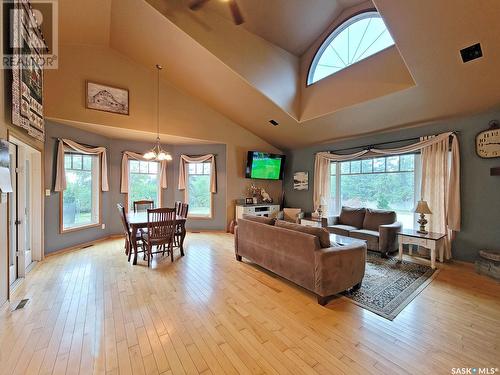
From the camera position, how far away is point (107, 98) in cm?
471

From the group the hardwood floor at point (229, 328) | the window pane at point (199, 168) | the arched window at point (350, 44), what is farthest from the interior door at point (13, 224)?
the arched window at point (350, 44)

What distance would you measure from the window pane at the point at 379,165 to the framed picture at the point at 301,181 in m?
1.94

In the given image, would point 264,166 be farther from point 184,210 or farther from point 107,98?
point 107,98

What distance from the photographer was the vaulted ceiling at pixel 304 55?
2.70 m

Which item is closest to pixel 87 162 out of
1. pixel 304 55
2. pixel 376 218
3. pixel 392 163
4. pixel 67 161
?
pixel 67 161

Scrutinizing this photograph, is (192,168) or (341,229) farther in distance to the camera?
(192,168)

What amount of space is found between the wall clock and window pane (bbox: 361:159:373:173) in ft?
6.06

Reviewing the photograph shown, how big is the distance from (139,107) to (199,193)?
2.79 metres

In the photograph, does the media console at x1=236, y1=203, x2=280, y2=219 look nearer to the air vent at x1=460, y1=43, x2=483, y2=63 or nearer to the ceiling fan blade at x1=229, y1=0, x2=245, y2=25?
the ceiling fan blade at x1=229, y1=0, x2=245, y2=25

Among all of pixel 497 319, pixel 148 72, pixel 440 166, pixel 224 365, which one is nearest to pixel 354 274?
pixel 497 319

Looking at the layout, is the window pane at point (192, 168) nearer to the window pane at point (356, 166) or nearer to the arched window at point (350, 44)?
the arched window at point (350, 44)

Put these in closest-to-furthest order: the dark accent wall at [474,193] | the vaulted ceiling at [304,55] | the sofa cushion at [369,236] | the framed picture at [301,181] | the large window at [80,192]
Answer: the vaulted ceiling at [304,55]
the dark accent wall at [474,193]
the sofa cushion at [369,236]
the large window at [80,192]
the framed picture at [301,181]

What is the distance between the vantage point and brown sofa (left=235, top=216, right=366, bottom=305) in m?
2.55

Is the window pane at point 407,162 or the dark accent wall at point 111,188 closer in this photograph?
the dark accent wall at point 111,188
